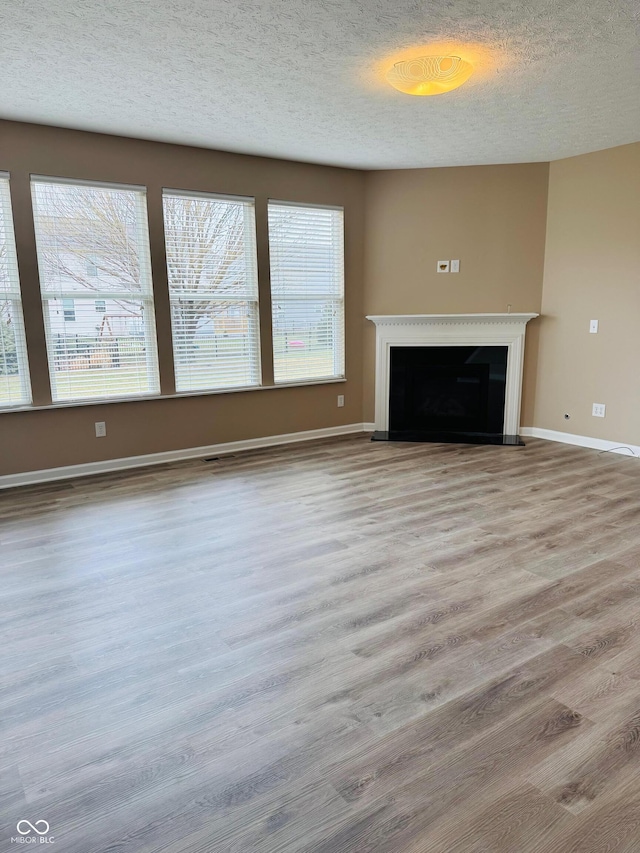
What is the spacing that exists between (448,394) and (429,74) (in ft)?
10.2

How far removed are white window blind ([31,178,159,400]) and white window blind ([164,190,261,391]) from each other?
0.25m

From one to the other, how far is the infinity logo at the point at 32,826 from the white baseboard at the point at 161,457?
10.5 feet

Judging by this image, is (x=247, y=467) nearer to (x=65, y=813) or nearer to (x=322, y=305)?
(x=322, y=305)

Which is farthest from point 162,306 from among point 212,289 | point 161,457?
point 161,457

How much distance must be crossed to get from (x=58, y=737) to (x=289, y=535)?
1.67 m

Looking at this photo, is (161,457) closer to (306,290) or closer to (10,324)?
(10,324)

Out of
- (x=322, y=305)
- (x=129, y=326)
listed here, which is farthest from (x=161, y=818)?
(x=322, y=305)

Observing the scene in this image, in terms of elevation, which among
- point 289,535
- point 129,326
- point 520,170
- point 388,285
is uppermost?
point 520,170

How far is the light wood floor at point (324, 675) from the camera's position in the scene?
1.42 meters

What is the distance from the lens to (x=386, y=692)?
1886mm

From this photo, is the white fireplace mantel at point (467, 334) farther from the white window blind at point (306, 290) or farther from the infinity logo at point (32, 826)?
the infinity logo at point (32, 826)

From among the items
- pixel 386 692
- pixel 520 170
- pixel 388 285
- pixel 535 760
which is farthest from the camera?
pixel 388 285

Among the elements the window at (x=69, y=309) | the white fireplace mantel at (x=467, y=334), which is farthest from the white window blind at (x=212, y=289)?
the white fireplace mantel at (x=467, y=334)

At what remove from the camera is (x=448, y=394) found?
218 inches
